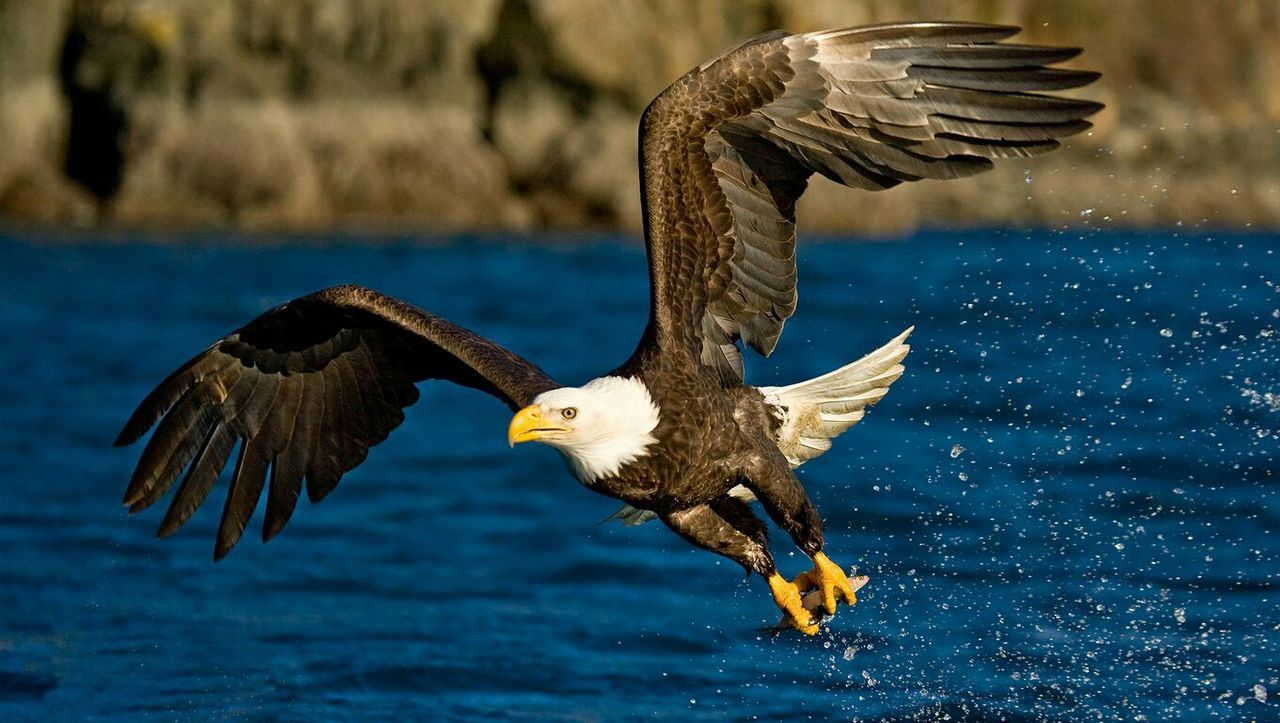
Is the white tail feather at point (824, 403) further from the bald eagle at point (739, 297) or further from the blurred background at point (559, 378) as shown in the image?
the blurred background at point (559, 378)

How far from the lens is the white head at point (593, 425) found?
5.02 meters

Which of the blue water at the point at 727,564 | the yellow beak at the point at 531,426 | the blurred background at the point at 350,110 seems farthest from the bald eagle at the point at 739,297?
the blurred background at the point at 350,110

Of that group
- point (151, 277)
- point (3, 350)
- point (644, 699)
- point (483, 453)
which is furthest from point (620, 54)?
point (644, 699)

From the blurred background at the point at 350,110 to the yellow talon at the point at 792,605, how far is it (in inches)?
710

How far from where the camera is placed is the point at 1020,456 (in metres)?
9.06

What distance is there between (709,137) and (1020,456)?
4195 mm

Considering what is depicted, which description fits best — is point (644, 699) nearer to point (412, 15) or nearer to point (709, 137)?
point (709, 137)

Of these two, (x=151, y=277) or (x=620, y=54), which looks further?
(x=620, y=54)

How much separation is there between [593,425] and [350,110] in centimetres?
1986

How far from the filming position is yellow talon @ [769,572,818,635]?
559 cm

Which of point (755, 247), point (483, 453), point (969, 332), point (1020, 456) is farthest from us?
point (969, 332)

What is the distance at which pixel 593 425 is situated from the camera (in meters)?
5.06

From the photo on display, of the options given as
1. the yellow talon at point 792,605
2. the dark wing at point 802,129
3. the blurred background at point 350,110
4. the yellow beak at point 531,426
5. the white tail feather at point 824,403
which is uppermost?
the blurred background at point 350,110

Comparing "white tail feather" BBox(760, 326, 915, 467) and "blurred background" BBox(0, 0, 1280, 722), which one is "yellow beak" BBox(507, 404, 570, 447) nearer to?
"white tail feather" BBox(760, 326, 915, 467)
